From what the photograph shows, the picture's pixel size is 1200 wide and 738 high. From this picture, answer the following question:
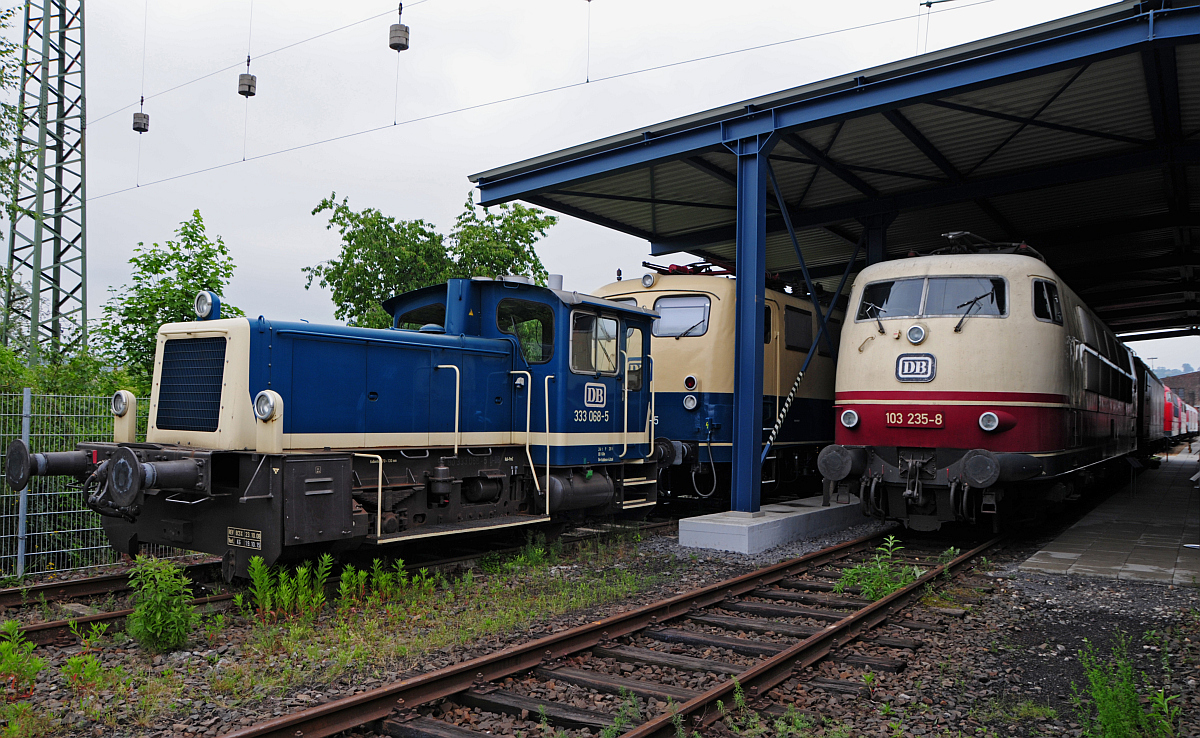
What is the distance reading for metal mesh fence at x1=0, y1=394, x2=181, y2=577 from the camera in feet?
24.1

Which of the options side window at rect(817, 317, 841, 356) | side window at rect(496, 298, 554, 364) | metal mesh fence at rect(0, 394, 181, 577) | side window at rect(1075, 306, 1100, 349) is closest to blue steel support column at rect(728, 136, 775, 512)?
side window at rect(496, 298, 554, 364)

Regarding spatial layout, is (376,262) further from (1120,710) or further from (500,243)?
(1120,710)

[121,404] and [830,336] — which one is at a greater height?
[830,336]

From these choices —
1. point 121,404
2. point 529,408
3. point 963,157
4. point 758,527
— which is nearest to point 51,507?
point 121,404

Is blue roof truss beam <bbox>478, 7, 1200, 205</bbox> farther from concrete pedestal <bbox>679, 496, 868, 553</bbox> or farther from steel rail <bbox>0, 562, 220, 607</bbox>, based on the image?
steel rail <bbox>0, 562, 220, 607</bbox>

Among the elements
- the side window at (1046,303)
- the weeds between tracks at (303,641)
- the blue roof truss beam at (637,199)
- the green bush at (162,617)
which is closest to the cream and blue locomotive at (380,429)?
the weeds between tracks at (303,641)

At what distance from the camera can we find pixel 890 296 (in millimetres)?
9547

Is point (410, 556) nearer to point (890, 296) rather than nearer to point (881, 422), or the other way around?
point (881, 422)

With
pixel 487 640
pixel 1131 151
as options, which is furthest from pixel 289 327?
pixel 1131 151

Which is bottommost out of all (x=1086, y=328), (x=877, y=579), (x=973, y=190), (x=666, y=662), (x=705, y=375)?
(x=666, y=662)

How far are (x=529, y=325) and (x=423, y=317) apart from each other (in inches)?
47.2

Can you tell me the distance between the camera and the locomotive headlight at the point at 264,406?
600 centimetres

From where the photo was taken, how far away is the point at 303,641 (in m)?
5.23

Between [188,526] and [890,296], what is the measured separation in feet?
25.4
